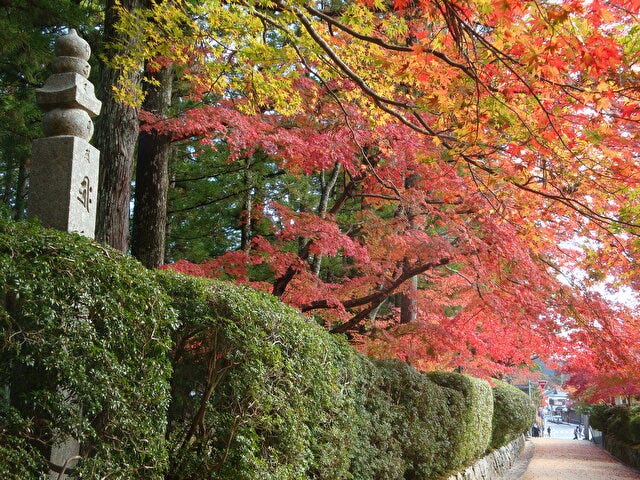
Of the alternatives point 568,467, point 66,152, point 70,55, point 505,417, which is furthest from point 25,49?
point 568,467

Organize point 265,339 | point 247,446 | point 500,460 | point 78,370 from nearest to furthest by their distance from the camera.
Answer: point 78,370, point 247,446, point 265,339, point 500,460

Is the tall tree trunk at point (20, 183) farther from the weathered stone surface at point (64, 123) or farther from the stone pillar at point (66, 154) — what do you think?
the weathered stone surface at point (64, 123)

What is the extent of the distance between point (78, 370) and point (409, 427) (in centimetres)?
634

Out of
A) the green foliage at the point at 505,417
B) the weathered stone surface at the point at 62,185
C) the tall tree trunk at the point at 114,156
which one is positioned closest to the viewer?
the weathered stone surface at the point at 62,185

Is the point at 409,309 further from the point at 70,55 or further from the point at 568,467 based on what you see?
the point at 70,55


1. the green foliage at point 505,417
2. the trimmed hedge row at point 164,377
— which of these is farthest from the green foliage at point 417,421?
the green foliage at point 505,417

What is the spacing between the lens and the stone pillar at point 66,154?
13.1ft

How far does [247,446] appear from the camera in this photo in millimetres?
3844

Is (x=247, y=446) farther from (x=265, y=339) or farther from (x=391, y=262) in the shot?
(x=391, y=262)

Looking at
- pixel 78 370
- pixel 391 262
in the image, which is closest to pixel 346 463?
pixel 78 370

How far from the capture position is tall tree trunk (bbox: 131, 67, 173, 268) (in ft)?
26.3

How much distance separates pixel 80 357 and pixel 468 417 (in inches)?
405

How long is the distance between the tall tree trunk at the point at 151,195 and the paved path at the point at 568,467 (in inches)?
457

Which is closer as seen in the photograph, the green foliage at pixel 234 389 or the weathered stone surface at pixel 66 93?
the green foliage at pixel 234 389
